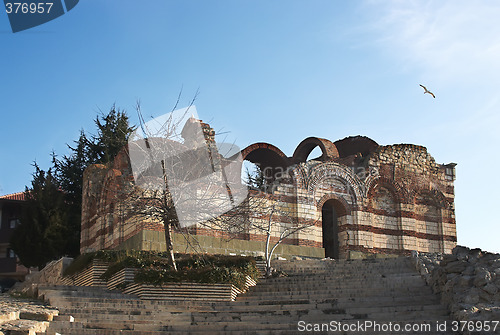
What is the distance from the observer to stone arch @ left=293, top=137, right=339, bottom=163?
84.6 ft

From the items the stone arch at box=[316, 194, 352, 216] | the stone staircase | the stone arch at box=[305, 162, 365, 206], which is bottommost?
the stone staircase

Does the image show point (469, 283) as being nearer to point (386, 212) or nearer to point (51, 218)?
point (386, 212)

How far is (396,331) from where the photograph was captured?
11516 mm

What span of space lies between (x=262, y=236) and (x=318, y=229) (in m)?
2.41

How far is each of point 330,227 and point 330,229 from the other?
119 mm

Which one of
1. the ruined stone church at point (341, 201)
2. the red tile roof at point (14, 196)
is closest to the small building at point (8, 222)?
the red tile roof at point (14, 196)

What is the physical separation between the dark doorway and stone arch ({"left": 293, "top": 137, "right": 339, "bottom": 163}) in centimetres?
189

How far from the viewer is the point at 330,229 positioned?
26.2 metres

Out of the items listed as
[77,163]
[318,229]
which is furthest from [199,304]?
[77,163]

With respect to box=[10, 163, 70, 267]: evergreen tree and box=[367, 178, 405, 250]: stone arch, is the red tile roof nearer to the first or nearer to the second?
box=[10, 163, 70, 267]: evergreen tree

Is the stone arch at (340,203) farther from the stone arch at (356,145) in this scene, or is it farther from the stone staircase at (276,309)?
the stone staircase at (276,309)

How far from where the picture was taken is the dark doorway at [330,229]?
2548 centimetres

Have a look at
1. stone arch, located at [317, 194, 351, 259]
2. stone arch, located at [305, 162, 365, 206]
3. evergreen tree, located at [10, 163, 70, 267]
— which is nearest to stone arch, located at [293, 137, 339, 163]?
stone arch, located at [305, 162, 365, 206]

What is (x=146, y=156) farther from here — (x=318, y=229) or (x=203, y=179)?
(x=318, y=229)
